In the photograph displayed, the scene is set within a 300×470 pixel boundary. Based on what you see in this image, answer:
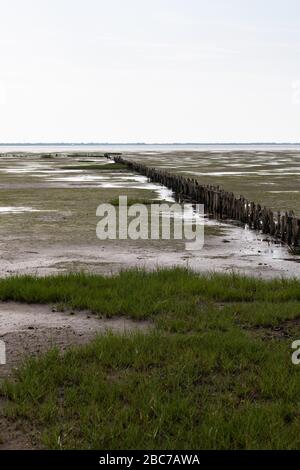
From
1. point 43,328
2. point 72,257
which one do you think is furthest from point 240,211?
point 43,328

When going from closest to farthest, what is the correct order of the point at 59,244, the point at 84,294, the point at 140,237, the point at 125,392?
1. the point at 125,392
2. the point at 84,294
3. the point at 59,244
4. the point at 140,237

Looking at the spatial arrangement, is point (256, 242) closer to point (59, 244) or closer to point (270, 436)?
point (59, 244)

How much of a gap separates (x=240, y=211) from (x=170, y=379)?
15.5 m

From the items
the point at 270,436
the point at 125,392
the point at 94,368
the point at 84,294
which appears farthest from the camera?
the point at 84,294

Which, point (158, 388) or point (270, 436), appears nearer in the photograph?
point (270, 436)

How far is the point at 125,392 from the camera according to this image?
5793 millimetres

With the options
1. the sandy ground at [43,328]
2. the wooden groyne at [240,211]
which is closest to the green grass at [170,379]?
the sandy ground at [43,328]

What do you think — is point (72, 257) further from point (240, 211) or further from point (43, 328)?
point (240, 211)

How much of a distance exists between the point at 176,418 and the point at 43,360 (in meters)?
2.08

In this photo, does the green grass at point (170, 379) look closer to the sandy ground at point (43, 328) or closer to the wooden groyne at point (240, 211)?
the sandy ground at point (43, 328)

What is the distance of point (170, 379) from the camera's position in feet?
20.0

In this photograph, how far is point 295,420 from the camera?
521 centimetres

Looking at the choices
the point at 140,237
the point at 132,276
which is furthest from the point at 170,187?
the point at 132,276

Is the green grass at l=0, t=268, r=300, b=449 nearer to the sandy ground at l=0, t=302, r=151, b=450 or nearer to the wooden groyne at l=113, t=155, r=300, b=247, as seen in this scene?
the sandy ground at l=0, t=302, r=151, b=450
